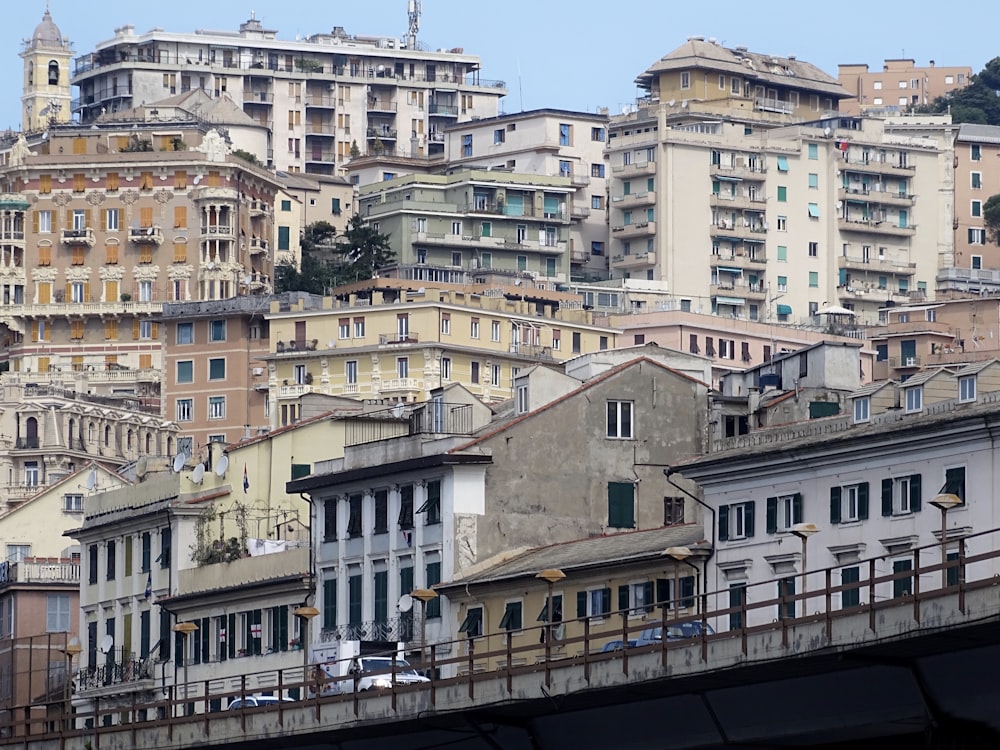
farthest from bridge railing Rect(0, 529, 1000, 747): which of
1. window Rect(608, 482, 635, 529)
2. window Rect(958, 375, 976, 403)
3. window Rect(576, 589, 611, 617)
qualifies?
window Rect(608, 482, 635, 529)

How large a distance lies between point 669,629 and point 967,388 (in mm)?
15818

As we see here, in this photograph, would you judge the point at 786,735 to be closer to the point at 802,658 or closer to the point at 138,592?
the point at 802,658

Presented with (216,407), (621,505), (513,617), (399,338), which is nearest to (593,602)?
(513,617)

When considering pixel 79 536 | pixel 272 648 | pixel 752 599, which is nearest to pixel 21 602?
pixel 79 536

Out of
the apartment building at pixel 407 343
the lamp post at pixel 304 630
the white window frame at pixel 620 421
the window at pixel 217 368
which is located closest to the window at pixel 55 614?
the lamp post at pixel 304 630

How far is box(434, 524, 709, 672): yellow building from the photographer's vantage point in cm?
9006

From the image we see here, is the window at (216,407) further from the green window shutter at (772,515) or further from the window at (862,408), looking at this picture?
the green window shutter at (772,515)

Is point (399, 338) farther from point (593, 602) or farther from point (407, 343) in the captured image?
point (593, 602)

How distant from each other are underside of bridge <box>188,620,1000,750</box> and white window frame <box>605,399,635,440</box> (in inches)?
1101

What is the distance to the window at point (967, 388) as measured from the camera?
86688 mm

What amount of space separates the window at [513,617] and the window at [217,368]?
A: 319ft

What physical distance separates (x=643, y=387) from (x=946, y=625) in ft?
150

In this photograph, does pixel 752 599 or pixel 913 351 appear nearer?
pixel 752 599

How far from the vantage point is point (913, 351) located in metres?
180
